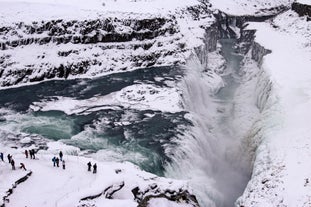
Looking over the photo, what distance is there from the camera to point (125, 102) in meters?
42.1

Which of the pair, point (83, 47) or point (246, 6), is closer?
point (83, 47)

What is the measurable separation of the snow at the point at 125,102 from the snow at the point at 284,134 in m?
10.6

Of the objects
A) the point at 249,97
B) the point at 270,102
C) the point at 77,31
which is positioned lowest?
the point at 249,97

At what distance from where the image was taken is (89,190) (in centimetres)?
2177

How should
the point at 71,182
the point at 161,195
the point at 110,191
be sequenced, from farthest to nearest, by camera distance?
the point at 71,182 → the point at 161,195 → the point at 110,191

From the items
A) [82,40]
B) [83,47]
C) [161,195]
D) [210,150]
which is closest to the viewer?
[161,195]

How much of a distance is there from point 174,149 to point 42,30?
2879 cm

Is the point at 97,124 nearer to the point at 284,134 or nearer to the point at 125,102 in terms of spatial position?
the point at 125,102

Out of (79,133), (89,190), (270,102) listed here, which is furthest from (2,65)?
(270,102)

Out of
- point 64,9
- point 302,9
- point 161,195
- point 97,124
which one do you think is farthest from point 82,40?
point 302,9

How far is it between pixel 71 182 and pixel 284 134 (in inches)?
750

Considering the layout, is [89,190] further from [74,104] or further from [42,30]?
[42,30]

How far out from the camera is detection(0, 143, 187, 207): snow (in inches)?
829

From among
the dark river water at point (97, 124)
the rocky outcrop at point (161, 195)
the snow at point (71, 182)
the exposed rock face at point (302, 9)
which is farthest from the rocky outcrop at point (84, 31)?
the rocky outcrop at point (161, 195)
